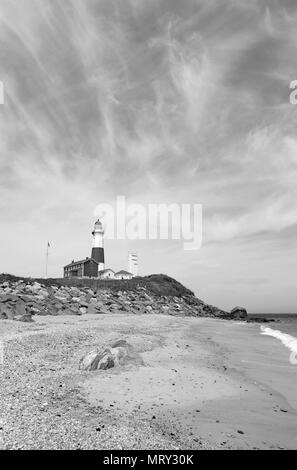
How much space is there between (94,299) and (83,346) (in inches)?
1284

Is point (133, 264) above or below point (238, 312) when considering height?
above

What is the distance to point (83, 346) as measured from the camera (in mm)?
13930

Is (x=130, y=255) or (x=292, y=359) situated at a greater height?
(x=130, y=255)

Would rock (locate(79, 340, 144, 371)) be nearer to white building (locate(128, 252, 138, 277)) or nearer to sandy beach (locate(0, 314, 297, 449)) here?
sandy beach (locate(0, 314, 297, 449))

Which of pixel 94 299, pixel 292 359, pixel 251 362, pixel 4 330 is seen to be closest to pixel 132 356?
pixel 251 362

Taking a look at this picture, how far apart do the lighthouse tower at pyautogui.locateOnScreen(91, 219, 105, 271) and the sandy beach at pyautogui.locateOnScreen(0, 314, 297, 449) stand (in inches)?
2595

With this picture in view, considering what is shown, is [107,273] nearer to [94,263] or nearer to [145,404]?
[94,263]

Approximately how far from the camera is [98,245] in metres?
80.4

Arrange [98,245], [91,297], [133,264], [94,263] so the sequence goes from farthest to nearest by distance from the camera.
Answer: [133,264] → [98,245] → [94,263] → [91,297]

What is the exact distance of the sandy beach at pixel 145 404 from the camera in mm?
5605

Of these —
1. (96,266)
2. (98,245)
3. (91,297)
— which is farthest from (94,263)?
(91,297)

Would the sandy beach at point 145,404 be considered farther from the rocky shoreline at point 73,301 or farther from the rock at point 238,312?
the rock at point 238,312

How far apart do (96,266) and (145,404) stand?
69.5m
